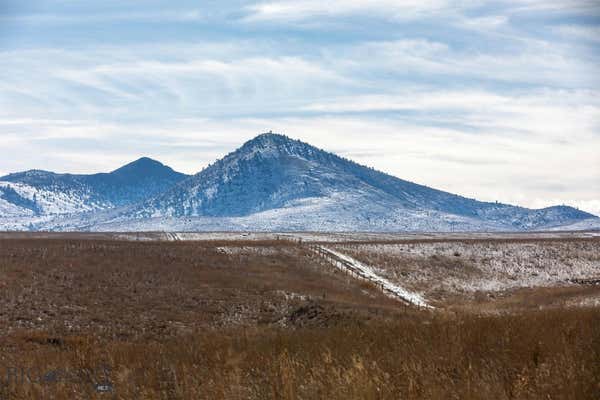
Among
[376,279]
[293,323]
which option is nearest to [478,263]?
[376,279]

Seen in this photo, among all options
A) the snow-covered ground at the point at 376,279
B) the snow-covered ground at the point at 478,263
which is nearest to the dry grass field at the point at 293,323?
the snow-covered ground at the point at 478,263

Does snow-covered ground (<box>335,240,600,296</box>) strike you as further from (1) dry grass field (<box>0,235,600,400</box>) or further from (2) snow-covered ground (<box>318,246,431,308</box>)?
(2) snow-covered ground (<box>318,246,431,308</box>)

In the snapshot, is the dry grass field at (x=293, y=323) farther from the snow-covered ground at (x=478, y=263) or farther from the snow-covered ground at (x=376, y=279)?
the snow-covered ground at (x=376, y=279)

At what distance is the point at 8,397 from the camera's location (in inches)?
456

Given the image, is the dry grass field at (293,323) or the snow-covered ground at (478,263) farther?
the snow-covered ground at (478,263)

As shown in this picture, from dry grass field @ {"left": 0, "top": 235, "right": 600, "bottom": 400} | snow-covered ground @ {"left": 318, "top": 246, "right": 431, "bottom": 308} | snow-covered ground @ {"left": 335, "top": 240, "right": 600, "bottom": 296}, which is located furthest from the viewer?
snow-covered ground @ {"left": 335, "top": 240, "right": 600, "bottom": 296}

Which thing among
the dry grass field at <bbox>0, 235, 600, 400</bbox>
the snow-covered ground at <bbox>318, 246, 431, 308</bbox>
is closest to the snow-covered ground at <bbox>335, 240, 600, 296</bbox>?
the dry grass field at <bbox>0, 235, 600, 400</bbox>

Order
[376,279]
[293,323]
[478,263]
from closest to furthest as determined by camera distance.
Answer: [293,323]
[376,279]
[478,263]

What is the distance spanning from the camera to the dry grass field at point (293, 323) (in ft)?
31.7

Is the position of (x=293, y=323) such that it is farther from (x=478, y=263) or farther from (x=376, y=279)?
(x=478, y=263)

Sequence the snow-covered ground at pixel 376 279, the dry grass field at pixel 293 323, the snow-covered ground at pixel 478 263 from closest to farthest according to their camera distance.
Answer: the dry grass field at pixel 293 323 → the snow-covered ground at pixel 376 279 → the snow-covered ground at pixel 478 263

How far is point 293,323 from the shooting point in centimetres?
2836

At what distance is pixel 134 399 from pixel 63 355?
7590mm

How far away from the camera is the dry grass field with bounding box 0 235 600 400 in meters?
9.66
